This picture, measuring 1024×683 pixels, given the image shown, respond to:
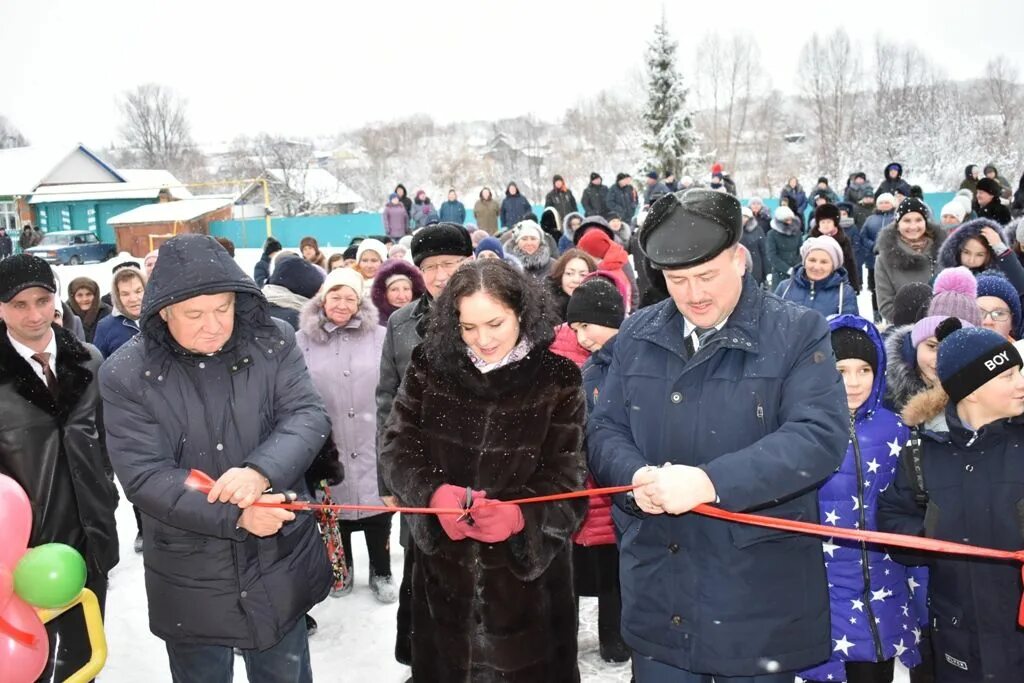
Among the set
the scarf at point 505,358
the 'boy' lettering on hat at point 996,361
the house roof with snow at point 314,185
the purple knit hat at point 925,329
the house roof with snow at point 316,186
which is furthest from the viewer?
the house roof with snow at point 316,186

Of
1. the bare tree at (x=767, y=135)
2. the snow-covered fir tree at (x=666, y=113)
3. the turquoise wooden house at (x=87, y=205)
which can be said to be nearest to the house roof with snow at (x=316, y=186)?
the turquoise wooden house at (x=87, y=205)

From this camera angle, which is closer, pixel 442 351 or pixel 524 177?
pixel 442 351

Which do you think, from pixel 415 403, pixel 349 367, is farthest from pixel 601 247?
pixel 415 403

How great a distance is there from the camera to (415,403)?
3.04 metres

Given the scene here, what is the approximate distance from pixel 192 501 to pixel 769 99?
70.4 m

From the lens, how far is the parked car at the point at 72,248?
1403 inches

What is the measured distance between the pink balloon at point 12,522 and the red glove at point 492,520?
131 cm

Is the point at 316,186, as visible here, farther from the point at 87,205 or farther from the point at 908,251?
the point at 908,251

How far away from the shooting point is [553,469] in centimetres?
289

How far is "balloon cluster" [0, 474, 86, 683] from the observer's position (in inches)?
87.0

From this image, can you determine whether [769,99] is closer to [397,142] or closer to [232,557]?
[397,142]

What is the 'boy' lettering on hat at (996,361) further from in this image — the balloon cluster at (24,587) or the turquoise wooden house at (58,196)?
the turquoise wooden house at (58,196)

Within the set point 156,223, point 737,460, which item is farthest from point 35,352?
point 156,223

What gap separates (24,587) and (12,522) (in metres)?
0.18
